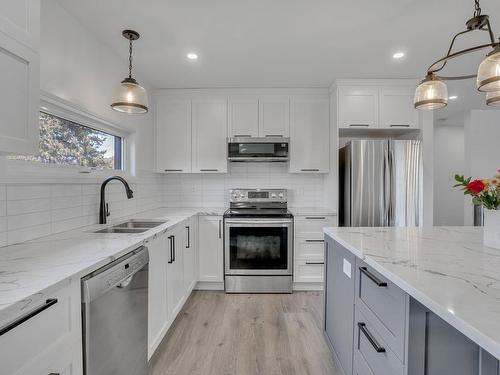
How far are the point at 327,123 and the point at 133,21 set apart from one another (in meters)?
2.38

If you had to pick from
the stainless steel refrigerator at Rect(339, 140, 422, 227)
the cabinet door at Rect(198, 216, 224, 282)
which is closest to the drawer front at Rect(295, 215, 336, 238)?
the stainless steel refrigerator at Rect(339, 140, 422, 227)

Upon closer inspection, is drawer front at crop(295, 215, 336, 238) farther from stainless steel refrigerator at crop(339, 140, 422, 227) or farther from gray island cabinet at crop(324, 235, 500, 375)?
gray island cabinet at crop(324, 235, 500, 375)

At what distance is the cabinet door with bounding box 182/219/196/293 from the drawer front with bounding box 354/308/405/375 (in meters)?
1.70

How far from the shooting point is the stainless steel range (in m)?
3.00

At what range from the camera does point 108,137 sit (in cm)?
261

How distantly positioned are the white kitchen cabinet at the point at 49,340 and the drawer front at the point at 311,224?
2364 mm

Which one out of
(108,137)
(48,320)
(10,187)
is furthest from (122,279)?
(108,137)

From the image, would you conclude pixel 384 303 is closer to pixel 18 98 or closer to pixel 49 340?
pixel 49 340

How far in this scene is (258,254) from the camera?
302 centimetres

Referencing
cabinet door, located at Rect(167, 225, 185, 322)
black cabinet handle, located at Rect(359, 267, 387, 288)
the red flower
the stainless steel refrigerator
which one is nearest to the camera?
black cabinet handle, located at Rect(359, 267, 387, 288)

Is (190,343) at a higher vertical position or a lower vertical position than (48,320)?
lower

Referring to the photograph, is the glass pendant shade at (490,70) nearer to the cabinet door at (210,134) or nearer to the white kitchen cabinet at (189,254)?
the white kitchen cabinet at (189,254)

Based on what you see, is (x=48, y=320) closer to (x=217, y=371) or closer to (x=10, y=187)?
(x=10, y=187)

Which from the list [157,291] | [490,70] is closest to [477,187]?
[490,70]
